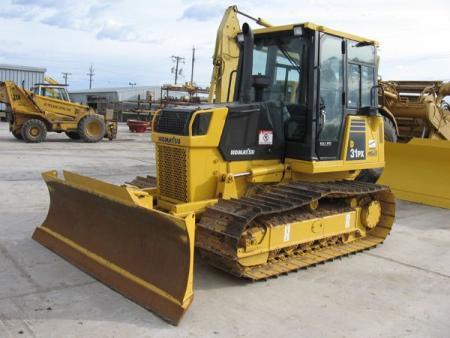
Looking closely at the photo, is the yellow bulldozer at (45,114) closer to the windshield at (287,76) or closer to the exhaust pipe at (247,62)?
the windshield at (287,76)

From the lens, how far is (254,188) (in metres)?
5.78

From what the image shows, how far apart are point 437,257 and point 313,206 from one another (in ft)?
6.01

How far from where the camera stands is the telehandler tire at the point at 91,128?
802 inches

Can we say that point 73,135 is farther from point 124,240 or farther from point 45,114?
point 124,240

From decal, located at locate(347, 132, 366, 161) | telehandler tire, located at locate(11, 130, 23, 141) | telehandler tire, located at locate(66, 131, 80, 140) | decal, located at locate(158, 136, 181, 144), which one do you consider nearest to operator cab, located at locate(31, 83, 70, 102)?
telehandler tire, located at locate(66, 131, 80, 140)

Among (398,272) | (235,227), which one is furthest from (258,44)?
(398,272)

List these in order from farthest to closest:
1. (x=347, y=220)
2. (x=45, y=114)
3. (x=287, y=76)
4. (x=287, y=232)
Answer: (x=45, y=114) → (x=347, y=220) → (x=287, y=76) → (x=287, y=232)

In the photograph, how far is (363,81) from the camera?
656 centimetres

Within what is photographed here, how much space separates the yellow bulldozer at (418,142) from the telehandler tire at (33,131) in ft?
42.4

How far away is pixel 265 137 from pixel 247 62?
2.90 ft

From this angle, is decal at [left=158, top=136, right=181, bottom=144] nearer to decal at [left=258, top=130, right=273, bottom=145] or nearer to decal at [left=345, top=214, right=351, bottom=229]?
decal at [left=258, top=130, right=273, bottom=145]

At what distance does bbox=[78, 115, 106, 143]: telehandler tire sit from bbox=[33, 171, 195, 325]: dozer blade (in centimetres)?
1468

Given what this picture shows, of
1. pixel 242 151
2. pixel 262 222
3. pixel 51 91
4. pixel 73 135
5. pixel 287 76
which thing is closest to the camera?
pixel 262 222

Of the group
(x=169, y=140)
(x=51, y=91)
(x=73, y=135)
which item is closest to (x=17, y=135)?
(x=51, y=91)
